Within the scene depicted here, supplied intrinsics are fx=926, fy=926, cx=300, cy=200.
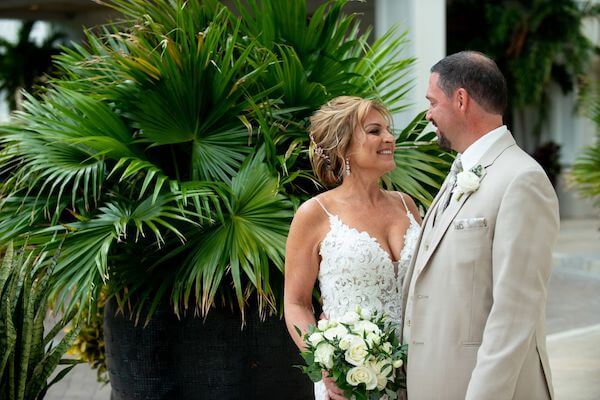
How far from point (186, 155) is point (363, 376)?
244 cm

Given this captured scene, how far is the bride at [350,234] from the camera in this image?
348 cm

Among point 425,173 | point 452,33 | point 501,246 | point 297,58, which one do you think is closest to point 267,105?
point 297,58

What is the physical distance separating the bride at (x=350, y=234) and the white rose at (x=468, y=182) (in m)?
0.84

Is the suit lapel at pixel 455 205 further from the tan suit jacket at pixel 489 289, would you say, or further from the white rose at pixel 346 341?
the white rose at pixel 346 341

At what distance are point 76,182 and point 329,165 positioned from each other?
139 cm

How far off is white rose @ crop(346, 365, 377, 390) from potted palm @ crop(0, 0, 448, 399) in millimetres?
1351

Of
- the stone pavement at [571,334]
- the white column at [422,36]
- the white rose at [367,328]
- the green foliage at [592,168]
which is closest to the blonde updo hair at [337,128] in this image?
the white rose at [367,328]

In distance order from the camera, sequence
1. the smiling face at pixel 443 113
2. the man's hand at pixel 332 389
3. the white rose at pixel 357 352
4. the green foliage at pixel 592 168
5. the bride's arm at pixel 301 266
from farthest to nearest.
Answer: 1. the green foliage at pixel 592 168
2. the bride's arm at pixel 301 266
3. the man's hand at pixel 332 389
4. the white rose at pixel 357 352
5. the smiling face at pixel 443 113

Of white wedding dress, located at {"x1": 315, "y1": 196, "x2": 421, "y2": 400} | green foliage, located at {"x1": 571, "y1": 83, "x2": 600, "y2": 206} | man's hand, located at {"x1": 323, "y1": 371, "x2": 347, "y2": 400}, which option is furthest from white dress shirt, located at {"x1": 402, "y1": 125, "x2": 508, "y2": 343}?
green foliage, located at {"x1": 571, "y1": 83, "x2": 600, "y2": 206}

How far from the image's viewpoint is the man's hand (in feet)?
10.4

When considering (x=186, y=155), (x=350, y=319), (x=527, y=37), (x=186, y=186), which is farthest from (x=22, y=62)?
(x=350, y=319)

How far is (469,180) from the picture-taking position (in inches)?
106

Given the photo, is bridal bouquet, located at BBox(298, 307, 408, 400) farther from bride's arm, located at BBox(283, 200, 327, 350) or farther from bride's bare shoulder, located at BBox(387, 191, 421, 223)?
bride's bare shoulder, located at BBox(387, 191, 421, 223)

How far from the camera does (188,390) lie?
184 inches
